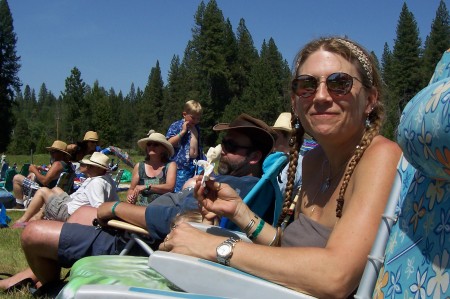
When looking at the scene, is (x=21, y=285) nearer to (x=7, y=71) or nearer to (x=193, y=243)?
(x=193, y=243)

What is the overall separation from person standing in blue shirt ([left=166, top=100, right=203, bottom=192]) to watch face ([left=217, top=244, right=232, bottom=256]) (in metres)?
6.04

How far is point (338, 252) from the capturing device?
5.35 ft

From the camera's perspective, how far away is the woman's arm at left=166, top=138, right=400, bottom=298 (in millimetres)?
1607

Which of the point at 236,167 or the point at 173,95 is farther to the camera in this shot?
the point at 173,95

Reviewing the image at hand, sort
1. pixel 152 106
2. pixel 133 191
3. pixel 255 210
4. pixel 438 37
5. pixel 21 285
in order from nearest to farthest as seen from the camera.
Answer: pixel 255 210, pixel 21 285, pixel 133 191, pixel 438 37, pixel 152 106

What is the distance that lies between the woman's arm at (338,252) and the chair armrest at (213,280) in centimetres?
6

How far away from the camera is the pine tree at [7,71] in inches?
2098

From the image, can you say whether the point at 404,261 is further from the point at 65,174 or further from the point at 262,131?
the point at 65,174

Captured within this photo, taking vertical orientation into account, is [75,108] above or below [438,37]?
below

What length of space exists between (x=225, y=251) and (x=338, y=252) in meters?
0.36

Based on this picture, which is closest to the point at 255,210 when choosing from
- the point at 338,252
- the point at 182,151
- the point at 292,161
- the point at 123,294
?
the point at 292,161

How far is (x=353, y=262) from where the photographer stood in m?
1.62

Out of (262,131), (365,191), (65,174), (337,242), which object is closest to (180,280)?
(337,242)

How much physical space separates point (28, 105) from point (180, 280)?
441 ft
